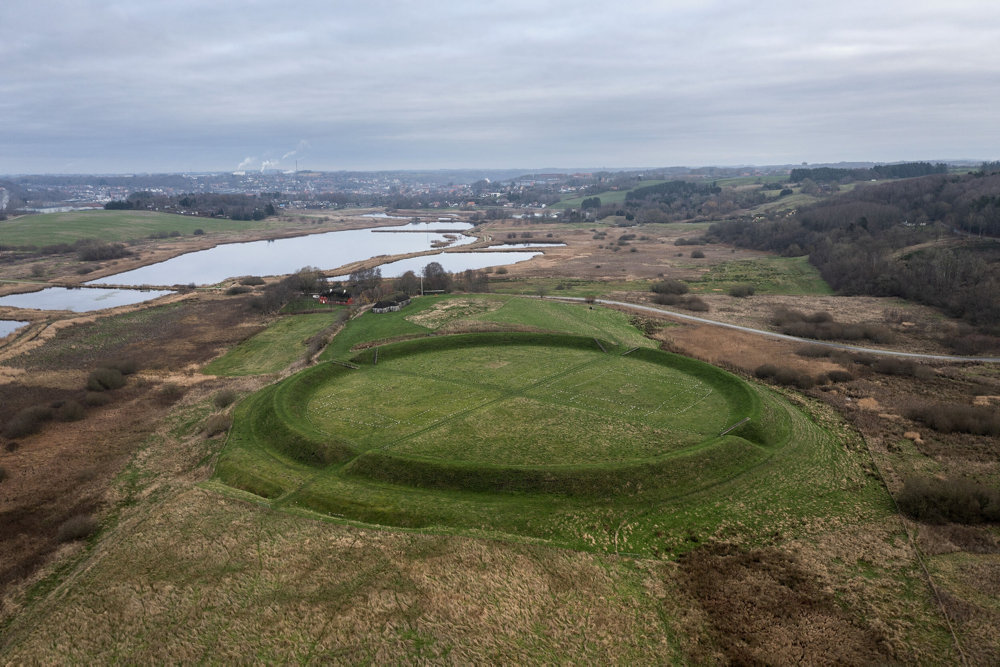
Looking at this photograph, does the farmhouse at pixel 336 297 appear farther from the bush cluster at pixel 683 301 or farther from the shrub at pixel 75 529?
the shrub at pixel 75 529

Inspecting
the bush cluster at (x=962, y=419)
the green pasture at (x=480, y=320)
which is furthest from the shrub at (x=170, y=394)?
the bush cluster at (x=962, y=419)

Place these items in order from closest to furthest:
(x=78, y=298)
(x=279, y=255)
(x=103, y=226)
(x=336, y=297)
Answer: (x=336, y=297) < (x=78, y=298) < (x=279, y=255) < (x=103, y=226)

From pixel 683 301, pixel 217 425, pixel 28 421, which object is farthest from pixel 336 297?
pixel 683 301

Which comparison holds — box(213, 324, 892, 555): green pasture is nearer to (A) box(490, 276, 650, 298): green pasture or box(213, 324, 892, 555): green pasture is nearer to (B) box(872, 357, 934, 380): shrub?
(B) box(872, 357, 934, 380): shrub

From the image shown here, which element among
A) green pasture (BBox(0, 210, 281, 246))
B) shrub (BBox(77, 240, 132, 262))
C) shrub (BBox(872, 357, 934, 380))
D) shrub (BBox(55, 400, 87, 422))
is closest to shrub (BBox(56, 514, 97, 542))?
shrub (BBox(55, 400, 87, 422))

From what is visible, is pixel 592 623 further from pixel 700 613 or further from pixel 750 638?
pixel 750 638

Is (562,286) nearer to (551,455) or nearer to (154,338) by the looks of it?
(154,338)

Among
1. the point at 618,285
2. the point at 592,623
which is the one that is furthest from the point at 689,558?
the point at 618,285
